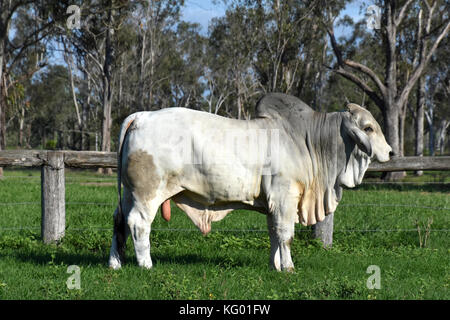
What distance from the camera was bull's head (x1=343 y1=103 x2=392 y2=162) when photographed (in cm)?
488

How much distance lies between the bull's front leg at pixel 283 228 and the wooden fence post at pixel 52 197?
298cm

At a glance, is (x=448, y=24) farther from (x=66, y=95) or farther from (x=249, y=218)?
(x=66, y=95)

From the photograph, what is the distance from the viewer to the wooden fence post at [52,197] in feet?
21.6

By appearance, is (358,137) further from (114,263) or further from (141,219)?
(114,263)

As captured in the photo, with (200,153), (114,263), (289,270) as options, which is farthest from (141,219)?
(289,270)

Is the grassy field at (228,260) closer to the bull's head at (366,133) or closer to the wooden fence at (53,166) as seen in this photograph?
the wooden fence at (53,166)

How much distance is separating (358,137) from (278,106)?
2.73 feet

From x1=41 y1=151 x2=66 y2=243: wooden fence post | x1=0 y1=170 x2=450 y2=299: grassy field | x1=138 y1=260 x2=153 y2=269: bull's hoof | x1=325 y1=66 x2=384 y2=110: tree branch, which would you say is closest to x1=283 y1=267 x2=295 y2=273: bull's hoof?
x1=0 y1=170 x2=450 y2=299: grassy field

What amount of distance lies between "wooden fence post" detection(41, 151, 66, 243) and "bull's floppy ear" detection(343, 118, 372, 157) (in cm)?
363

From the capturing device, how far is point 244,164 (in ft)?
15.6
